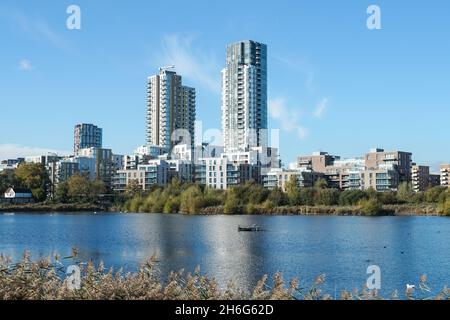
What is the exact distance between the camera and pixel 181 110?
164500 mm

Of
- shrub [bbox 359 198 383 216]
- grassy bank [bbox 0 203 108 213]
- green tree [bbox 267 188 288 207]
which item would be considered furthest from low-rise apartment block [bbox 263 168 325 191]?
grassy bank [bbox 0 203 108 213]

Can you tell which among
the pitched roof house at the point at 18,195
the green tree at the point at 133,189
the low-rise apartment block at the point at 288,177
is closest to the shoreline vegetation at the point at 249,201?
the green tree at the point at 133,189

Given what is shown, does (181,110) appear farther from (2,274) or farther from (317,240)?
(2,274)

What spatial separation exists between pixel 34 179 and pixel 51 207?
11357 mm

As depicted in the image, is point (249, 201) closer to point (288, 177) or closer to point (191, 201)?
point (191, 201)

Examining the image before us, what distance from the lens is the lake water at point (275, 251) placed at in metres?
27.1

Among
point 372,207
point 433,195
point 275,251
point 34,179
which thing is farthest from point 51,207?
point 275,251

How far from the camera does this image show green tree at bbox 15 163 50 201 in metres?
117

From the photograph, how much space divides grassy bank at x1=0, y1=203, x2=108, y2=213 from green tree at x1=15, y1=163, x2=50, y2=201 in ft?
20.5

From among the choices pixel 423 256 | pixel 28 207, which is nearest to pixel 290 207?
pixel 28 207

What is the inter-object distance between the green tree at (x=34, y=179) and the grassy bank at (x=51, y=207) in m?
6.26

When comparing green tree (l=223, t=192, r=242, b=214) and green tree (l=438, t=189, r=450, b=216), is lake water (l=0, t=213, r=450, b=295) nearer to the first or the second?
green tree (l=438, t=189, r=450, b=216)

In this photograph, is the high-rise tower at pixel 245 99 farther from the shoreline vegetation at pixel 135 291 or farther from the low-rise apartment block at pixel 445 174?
the shoreline vegetation at pixel 135 291

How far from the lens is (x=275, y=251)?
37562mm
